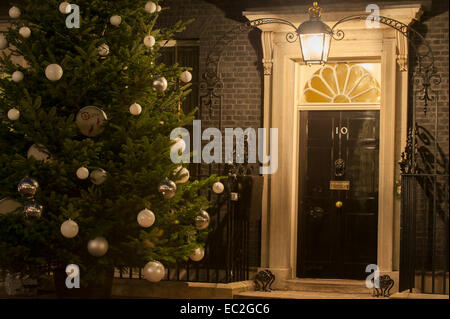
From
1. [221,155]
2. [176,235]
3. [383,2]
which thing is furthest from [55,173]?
[383,2]

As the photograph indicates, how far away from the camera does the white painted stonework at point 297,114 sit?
8898 millimetres

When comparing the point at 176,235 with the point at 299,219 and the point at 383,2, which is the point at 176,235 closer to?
the point at 299,219

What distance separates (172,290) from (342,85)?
3.77m

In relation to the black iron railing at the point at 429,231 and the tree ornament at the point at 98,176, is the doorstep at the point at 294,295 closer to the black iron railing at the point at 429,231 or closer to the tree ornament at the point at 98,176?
the black iron railing at the point at 429,231

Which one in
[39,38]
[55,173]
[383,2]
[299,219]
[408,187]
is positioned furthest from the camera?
[299,219]

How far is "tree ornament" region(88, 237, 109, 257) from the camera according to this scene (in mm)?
6039

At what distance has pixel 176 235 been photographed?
679cm

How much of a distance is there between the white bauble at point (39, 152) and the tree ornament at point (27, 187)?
0.38 m

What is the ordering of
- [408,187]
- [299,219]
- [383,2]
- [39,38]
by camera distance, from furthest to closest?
[299,219] < [383,2] < [408,187] < [39,38]

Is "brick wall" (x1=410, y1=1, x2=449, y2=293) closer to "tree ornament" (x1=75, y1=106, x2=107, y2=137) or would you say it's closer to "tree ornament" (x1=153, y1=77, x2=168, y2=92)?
"tree ornament" (x1=153, y1=77, x2=168, y2=92)

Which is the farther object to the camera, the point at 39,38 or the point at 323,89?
the point at 323,89

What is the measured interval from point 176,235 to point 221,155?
3033 mm

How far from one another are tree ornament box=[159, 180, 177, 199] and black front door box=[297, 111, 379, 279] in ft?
12.4

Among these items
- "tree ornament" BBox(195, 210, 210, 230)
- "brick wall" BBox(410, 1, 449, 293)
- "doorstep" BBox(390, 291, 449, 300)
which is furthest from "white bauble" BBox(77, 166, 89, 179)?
"brick wall" BBox(410, 1, 449, 293)
